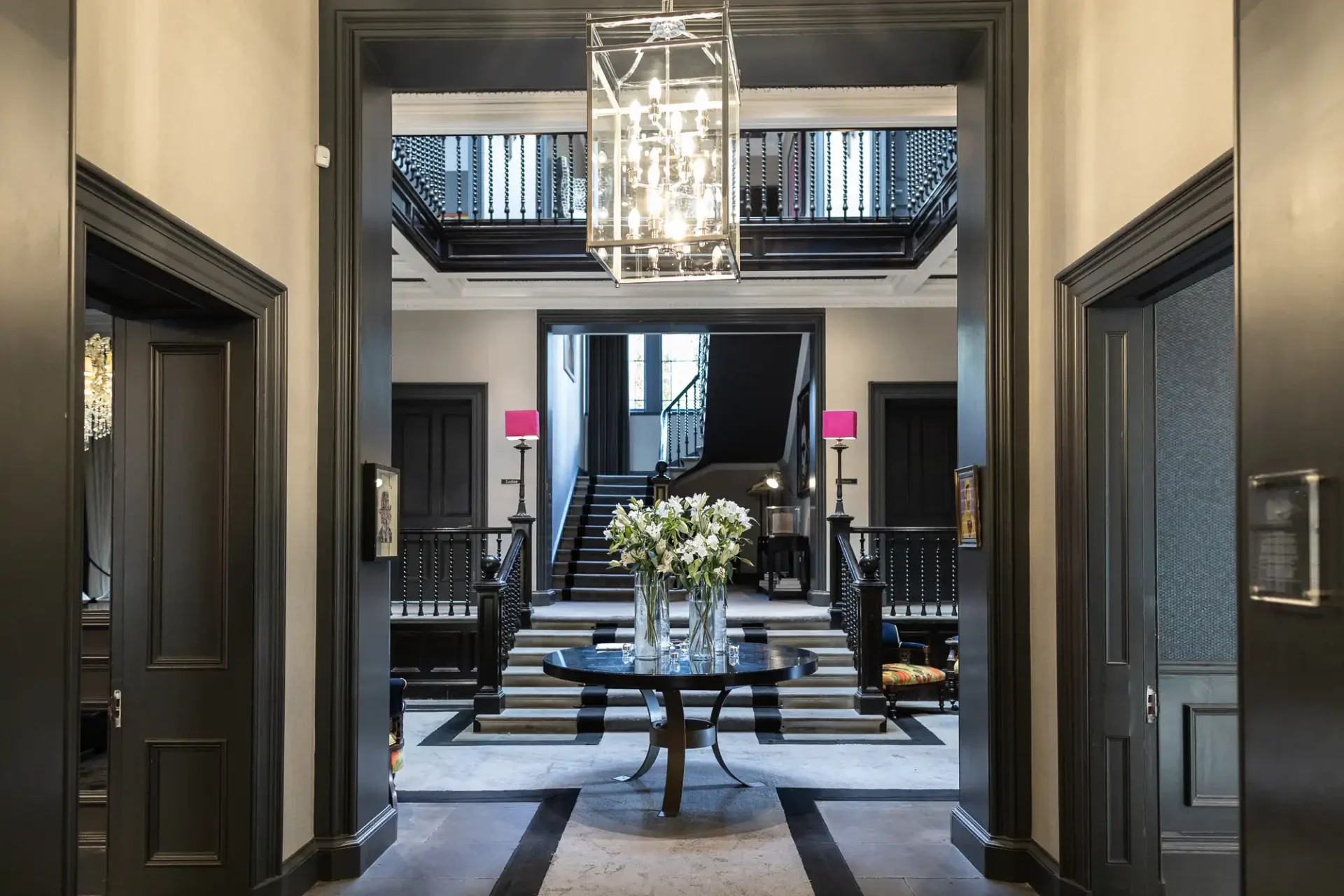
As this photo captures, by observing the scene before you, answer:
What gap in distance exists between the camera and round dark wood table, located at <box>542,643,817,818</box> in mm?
5621

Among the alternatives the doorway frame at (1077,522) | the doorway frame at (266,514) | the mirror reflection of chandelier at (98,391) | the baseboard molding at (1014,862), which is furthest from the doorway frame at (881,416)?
the doorway frame at (266,514)

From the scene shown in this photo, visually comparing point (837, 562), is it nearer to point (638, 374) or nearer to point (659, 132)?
point (659, 132)

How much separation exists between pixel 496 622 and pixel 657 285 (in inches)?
135

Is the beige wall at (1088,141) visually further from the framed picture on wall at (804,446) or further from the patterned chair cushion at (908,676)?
the framed picture on wall at (804,446)

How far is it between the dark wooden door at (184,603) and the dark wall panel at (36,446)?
168cm

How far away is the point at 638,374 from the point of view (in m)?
18.1

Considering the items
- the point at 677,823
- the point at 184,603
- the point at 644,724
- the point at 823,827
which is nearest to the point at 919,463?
the point at 644,724

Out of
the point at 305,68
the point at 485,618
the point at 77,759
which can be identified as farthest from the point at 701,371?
the point at 77,759

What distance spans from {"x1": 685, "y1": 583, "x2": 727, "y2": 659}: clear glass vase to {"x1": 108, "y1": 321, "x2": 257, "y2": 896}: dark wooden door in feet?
8.67

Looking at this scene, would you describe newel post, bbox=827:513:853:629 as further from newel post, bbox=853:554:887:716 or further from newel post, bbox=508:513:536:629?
newel post, bbox=508:513:536:629

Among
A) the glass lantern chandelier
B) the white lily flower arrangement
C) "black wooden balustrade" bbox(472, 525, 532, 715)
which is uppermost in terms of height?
the glass lantern chandelier

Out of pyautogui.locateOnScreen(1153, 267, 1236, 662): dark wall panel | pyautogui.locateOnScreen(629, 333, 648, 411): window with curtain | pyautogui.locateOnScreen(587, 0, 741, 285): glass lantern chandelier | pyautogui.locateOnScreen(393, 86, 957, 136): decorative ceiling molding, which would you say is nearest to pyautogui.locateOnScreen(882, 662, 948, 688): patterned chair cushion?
pyautogui.locateOnScreen(393, 86, 957, 136): decorative ceiling molding

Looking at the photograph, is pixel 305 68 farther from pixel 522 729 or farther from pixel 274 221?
A: pixel 522 729

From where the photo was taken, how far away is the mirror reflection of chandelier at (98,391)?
723 cm
